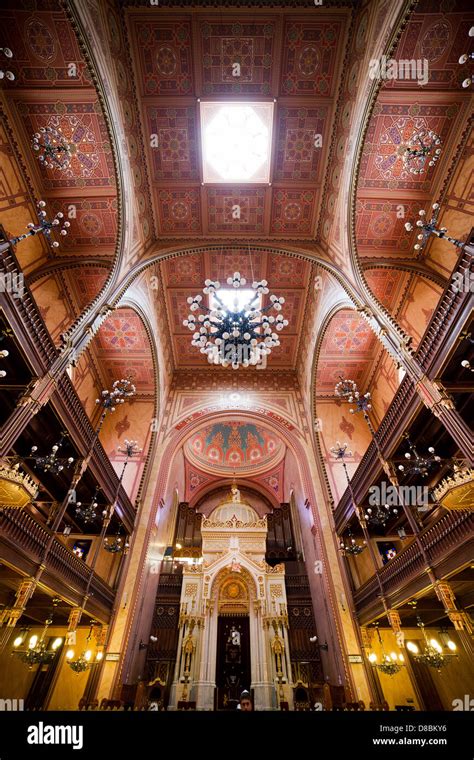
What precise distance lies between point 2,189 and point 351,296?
35.1 ft

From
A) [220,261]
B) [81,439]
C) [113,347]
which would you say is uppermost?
[220,261]

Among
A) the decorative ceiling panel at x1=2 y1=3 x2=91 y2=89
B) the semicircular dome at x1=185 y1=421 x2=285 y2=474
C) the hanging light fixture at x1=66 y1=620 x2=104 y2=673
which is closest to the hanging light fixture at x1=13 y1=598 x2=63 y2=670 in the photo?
the hanging light fixture at x1=66 y1=620 x2=104 y2=673

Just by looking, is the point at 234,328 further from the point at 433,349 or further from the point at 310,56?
the point at 310,56

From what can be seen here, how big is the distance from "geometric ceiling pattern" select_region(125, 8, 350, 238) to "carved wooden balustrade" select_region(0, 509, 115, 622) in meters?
10.9

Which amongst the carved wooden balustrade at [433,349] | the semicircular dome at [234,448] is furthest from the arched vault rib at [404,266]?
the semicircular dome at [234,448]

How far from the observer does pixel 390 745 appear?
245 cm

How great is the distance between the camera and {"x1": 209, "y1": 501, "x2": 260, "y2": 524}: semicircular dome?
17969mm

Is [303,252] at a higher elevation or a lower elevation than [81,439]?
higher

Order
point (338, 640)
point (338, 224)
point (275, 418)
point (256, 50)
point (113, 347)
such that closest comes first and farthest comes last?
point (256, 50)
point (338, 640)
point (338, 224)
point (113, 347)
point (275, 418)

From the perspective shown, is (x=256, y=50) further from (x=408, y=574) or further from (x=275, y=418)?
(x=408, y=574)

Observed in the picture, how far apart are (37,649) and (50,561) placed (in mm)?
3348

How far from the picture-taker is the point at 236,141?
35.0 ft

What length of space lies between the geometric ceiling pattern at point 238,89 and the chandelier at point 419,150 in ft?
8.28

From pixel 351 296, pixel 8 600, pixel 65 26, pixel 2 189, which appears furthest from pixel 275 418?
pixel 65 26
